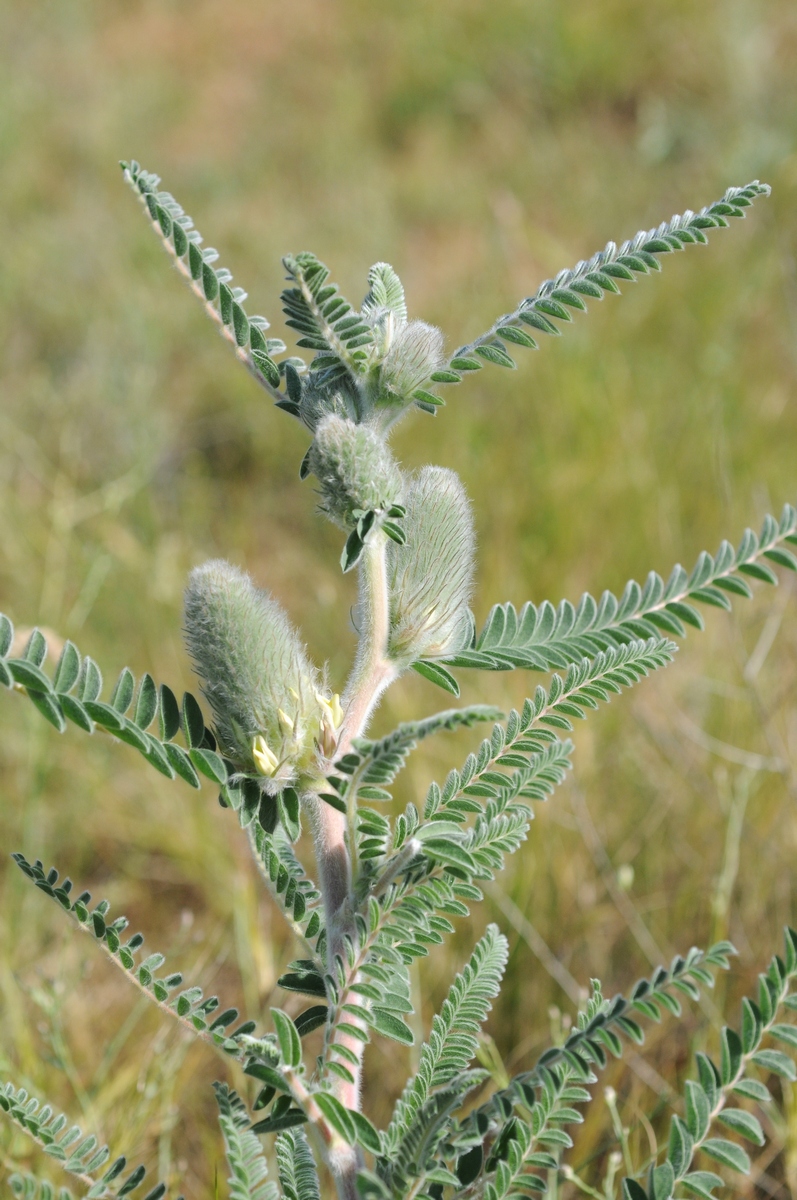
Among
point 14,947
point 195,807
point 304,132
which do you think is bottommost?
point 14,947

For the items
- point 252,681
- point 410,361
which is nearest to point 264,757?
point 252,681

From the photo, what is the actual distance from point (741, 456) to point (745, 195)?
244 centimetres

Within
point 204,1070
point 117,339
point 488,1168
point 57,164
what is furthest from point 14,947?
point 57,164

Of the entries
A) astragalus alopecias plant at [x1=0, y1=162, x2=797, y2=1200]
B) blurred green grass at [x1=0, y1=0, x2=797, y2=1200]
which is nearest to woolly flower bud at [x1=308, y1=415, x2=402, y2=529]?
astragalus alopecias plant at [x1=0, y1=162, x2=797, y2=1200]

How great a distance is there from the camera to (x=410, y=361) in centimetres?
86

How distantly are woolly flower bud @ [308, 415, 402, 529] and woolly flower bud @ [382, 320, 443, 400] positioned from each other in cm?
7

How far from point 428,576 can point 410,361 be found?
7.3 inches

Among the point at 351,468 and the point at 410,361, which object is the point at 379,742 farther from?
the point at 410,361

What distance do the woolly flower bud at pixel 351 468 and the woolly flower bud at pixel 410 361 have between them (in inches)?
2.8

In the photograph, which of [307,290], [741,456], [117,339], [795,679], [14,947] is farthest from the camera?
[117,339]

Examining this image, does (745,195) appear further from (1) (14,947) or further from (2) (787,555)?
(1) (14,947)

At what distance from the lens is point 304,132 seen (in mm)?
6410

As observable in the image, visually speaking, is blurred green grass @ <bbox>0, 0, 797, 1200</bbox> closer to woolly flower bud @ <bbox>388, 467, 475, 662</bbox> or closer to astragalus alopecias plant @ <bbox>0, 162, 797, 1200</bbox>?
astragalus alopecias plant @ <bbox>0, 162, 797, 1200</bbox>

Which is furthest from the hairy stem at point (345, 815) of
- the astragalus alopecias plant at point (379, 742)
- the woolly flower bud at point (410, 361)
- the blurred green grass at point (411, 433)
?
the blurred green grass at point (411, 433)
